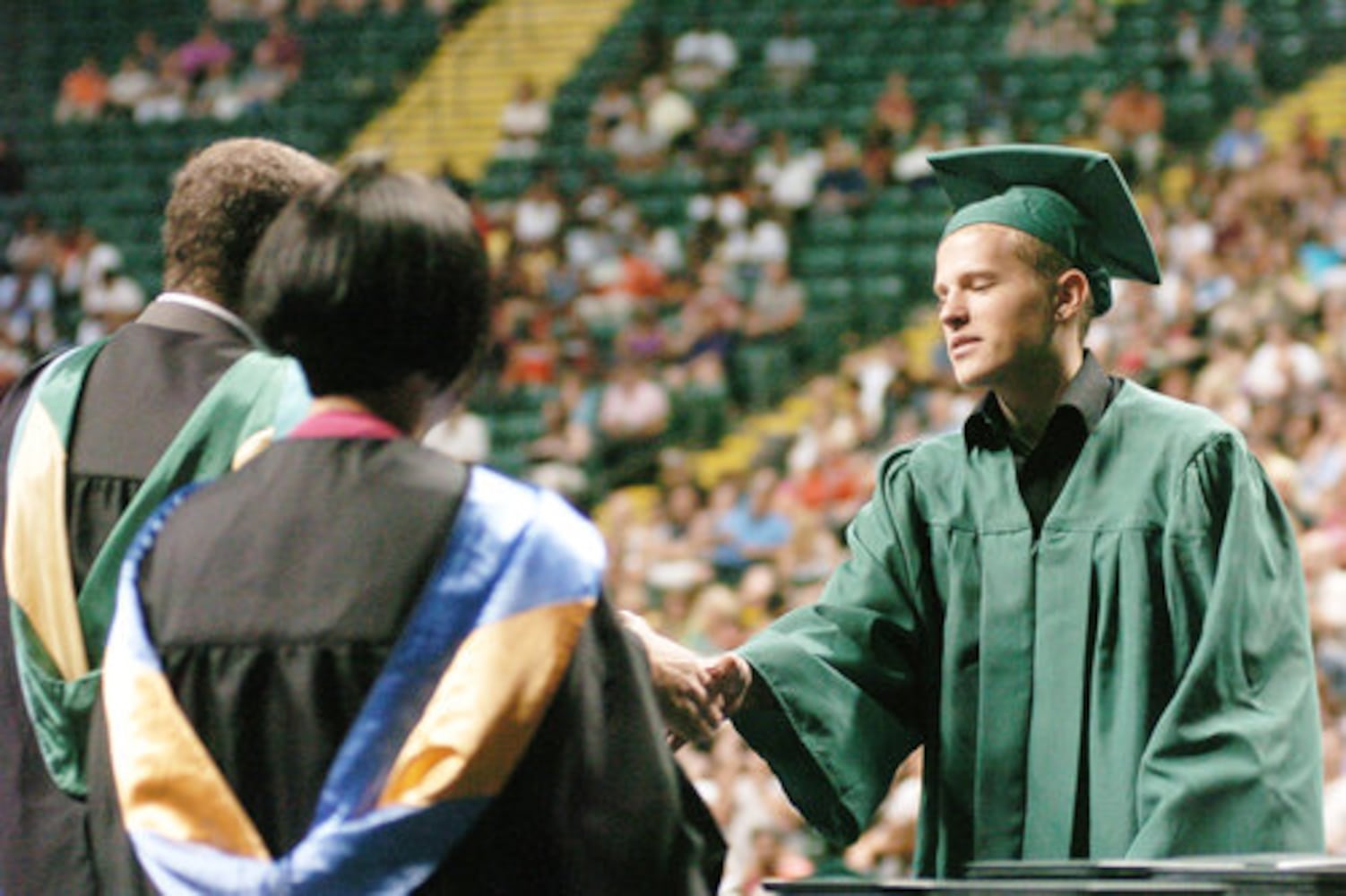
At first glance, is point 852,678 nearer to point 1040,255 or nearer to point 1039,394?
point 1039,394

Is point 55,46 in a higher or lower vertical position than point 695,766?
higher

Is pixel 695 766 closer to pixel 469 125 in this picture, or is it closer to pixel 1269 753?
pixel 1269 753

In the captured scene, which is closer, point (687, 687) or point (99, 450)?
point (99, 450)

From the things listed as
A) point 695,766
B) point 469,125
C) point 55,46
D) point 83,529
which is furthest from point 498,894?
point 55,46

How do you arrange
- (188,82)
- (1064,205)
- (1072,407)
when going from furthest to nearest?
(188,82)
(1064,205)
(1072,407)

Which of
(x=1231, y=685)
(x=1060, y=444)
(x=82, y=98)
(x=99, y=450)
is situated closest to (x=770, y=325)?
(x=82, y=98)

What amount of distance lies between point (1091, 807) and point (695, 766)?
17.6 ft

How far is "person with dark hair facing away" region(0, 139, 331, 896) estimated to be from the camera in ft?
10.1

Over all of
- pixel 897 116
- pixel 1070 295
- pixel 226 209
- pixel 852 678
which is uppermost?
pixel 226 209

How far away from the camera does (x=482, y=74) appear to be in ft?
61.6

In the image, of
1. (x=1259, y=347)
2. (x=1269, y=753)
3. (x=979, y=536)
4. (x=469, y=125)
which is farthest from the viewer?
(x=469, y=125)

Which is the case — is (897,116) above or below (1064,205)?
below

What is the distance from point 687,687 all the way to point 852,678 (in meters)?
0.50

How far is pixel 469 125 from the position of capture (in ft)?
60.3
